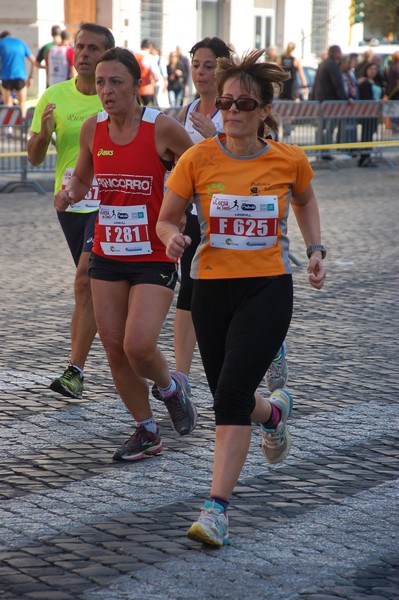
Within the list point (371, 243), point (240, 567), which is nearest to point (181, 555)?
point (240, 567)

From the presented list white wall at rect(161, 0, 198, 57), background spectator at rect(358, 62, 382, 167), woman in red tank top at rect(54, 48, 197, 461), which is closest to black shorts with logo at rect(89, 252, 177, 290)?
woman in red tank top at rect(54, 48, 197, 461)

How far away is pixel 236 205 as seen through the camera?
15.9 feet

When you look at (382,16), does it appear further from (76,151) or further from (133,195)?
(133,195)

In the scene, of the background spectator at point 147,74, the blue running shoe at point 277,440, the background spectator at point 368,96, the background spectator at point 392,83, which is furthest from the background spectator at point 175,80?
the blue running shoe at point 277,440

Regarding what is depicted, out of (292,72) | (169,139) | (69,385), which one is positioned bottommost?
(69,385)

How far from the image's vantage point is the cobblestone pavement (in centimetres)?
413

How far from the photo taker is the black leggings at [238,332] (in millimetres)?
4660

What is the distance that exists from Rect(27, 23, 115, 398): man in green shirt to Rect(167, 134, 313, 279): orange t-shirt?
193 centimetres

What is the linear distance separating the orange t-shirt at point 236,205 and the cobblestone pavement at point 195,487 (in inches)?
35.7

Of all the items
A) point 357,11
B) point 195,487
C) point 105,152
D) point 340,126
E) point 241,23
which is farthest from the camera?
point 357,11

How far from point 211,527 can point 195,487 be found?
0.76 metres

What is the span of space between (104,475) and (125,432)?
705 mm

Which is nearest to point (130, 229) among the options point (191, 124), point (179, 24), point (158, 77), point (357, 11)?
point (191, 124)

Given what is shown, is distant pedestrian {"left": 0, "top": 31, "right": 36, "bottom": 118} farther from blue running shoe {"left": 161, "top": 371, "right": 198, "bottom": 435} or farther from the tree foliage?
the tree foliage
